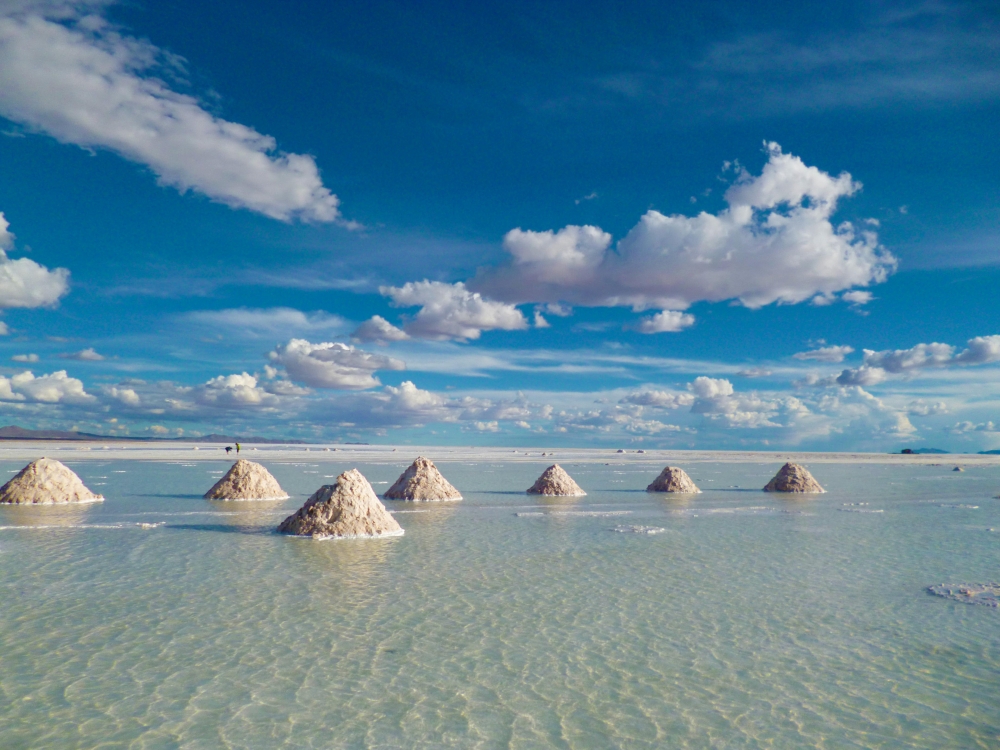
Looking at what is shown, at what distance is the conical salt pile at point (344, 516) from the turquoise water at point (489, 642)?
71 cm

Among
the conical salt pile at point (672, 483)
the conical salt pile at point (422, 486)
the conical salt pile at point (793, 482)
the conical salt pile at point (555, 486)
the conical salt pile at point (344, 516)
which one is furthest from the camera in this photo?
the conical salt pile at point (793, 482)

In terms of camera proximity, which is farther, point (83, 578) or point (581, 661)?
point (83, 578)

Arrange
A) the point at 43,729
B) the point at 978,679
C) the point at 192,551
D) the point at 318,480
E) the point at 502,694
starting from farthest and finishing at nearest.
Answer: the point at 318,480 < the point at 192,551 < the point at 978,679 < the point at 502,694 < the point at 43,729

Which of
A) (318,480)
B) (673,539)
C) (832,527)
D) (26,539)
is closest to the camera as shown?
(26,539)

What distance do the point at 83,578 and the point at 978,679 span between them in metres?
13.9

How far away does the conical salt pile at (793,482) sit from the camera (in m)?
34.0

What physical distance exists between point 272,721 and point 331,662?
154cm

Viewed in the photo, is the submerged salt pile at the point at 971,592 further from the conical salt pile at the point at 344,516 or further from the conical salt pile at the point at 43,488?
the conical salt pile at the point at 43,488

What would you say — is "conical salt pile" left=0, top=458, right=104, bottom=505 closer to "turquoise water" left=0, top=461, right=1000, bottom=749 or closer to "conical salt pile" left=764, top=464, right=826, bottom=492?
"turquoise water" left=0, top=461, right=1000, bottom=749

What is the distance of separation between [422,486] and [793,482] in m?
19.9

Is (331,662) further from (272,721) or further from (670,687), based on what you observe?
(670,687)

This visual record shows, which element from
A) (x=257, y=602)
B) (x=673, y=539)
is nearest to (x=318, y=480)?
(x=673, y=539)

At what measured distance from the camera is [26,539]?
1614 centimetres

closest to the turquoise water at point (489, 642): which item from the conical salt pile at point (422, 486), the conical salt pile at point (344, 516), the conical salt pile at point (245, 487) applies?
the conical salt pile at point (344, 516)
